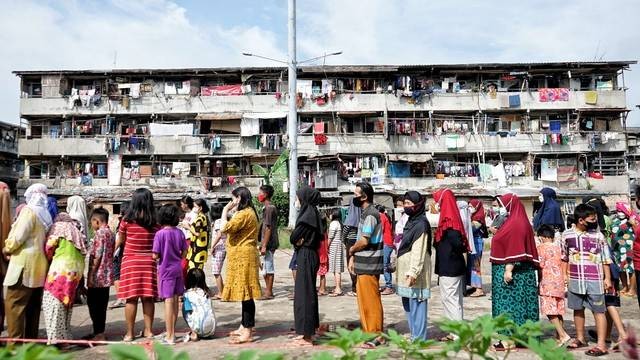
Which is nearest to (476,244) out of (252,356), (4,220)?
(4,220)

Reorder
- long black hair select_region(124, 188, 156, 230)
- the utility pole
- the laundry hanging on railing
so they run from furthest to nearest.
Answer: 1. the laundry hanging on railing
2. the utility pole
3. long black hair select_region(124, 188, 156, 230)

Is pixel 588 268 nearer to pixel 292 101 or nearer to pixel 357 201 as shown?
pixel 357 201

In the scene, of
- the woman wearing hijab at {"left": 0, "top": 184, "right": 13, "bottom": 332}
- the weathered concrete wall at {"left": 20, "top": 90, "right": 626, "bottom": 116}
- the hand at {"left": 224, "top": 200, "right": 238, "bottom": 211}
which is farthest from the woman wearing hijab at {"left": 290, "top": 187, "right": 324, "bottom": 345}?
the weathered concrete wall at {"left": 20, "top": 90, "right": 626, "bottom": 116}

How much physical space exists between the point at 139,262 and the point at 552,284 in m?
4.61

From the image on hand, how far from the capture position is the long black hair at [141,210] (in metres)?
5.31

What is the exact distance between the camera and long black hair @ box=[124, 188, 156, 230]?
5309 millimetres

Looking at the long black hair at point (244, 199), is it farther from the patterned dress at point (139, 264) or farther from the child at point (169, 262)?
the patterned dress at point (139, 264)

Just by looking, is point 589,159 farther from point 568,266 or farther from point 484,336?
point 484,336

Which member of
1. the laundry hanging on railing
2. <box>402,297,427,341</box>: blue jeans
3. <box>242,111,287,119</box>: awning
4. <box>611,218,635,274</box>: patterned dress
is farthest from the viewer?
the laundry hanging on railing

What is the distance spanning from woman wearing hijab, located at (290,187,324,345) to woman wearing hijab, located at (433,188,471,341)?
140 centimetres

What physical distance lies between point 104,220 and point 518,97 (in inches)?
1051

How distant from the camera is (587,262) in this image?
491 centimetres

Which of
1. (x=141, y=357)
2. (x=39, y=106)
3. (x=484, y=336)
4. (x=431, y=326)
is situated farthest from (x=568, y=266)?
(x=39, y=106)

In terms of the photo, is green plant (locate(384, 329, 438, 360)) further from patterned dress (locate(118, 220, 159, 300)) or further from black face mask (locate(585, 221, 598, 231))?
patterned dress (locate(118, 220, 159, 300))
